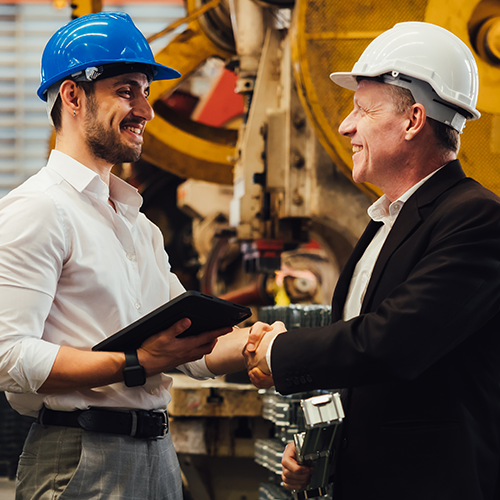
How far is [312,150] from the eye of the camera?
3924 millimetres

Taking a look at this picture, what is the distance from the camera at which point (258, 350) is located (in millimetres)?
1945

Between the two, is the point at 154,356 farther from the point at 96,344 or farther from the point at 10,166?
the point at 10,166

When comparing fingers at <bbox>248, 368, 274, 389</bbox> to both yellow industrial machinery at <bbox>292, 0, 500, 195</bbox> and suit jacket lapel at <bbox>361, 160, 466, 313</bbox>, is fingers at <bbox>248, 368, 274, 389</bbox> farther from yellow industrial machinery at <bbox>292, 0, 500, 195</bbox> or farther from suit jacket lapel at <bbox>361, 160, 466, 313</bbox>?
yellow industrial machinery at <bbox>292, 0, 500, 195</bbox>

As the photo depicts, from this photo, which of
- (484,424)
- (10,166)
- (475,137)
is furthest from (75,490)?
(10,166)

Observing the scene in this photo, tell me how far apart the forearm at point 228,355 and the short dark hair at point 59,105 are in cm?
85

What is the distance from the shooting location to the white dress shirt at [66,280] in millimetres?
1629

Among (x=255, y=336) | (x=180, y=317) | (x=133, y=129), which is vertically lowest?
(x=255, y=336)

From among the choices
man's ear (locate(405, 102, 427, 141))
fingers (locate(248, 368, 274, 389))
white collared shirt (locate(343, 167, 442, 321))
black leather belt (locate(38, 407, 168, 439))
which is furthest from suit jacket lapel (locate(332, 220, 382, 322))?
black leather belt (locate(38, 407, 168, 439))

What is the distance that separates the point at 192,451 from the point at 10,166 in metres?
18.8

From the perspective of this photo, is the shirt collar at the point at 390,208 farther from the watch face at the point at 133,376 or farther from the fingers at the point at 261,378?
the watch face at the point at 133,376

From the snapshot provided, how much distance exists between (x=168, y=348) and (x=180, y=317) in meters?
0.10

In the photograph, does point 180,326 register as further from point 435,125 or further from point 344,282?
point 435,125

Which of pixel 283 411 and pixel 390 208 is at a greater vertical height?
pixel 390 208

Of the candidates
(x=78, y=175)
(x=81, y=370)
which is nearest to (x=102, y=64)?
(x=78, y=175)
